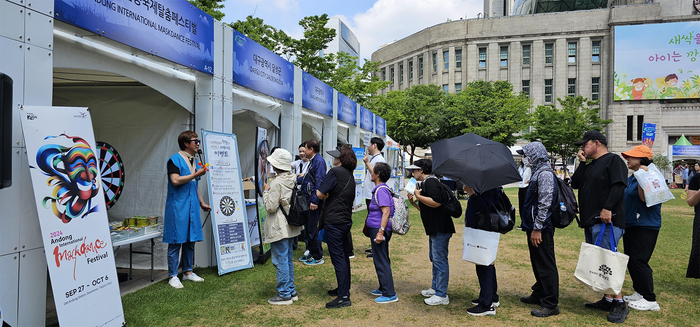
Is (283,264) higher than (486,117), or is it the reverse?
(486,117)

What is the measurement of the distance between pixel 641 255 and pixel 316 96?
7.88 m

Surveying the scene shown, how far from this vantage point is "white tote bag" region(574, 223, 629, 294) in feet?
14.0

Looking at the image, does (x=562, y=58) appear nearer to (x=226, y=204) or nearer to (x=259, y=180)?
(x=259, y=180)

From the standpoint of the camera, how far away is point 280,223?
15.9 ft

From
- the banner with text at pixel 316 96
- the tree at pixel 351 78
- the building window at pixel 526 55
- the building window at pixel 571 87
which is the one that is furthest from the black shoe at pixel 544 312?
the building window at pixel 526 55

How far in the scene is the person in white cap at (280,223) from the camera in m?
4.84

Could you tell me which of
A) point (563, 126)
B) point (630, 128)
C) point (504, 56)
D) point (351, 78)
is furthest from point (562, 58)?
point (351, 78)

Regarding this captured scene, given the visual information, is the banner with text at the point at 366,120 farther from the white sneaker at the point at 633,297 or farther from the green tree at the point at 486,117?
the green tree at the point at 486,117

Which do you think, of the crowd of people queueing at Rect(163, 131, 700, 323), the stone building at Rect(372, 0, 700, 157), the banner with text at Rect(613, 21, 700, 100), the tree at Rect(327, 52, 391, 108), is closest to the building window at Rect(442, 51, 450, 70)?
the stone building at Rect(372, 0, 700, 157)

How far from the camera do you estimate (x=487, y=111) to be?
41.3m

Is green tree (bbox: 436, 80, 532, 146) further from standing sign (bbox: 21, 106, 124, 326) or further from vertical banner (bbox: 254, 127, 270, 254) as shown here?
standing sign (bbox: 21, 106, 124, 326)

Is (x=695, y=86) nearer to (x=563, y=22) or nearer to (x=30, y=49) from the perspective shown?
(x=563, y=22)

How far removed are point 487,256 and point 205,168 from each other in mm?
3282

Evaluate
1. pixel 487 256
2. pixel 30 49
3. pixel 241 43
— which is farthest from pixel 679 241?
pixel 30 49
